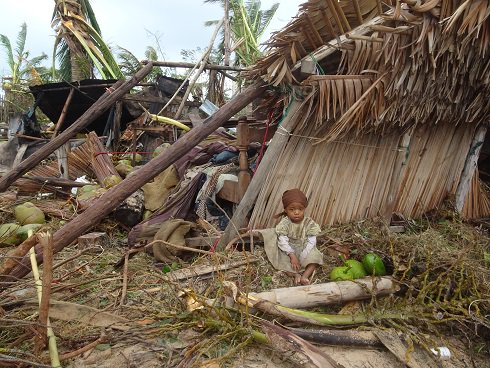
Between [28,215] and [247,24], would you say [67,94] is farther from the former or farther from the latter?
[247,24]

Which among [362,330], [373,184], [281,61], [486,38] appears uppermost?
[486,38]

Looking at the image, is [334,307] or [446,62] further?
[446,62]

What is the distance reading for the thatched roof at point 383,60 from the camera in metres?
2.89

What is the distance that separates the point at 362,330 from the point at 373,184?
1860mm

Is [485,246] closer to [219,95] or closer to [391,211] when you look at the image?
[391,211]

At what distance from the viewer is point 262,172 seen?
344 cm

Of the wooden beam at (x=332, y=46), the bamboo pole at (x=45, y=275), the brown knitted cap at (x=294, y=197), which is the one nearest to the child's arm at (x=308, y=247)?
the brown knitted cap at (x=294, y=197)

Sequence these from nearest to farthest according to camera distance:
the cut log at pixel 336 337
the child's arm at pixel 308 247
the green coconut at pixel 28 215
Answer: the cut log at pixel 336 337 → the child's arm at pixel 308 247 → the green coconut at pixel 28 215

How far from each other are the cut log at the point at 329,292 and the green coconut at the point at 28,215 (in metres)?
3.71

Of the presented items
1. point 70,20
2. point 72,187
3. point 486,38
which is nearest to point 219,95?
point 70,20

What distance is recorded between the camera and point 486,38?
2.99m

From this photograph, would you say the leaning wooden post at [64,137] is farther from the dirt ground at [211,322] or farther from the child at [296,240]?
the child at [296,240]

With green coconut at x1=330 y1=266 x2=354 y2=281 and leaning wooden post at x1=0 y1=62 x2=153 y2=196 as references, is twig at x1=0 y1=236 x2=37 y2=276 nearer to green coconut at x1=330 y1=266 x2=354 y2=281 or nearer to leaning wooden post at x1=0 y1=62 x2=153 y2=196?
leaning wooden post at x1=0 y1=62 x2=153 y2=196

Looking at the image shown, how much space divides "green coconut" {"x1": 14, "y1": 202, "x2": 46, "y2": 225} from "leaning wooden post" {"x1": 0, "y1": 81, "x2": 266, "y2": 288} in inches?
101
